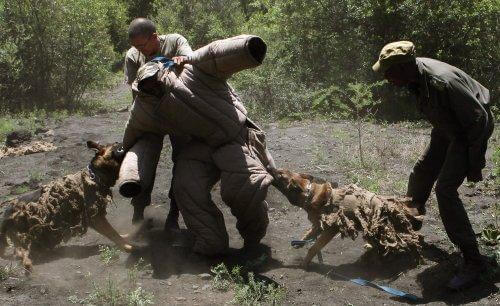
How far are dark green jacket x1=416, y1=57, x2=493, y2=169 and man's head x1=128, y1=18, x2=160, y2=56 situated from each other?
2.60 meters

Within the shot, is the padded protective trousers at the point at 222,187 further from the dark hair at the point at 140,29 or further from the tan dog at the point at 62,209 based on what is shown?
the dark hair at the point at 140,29

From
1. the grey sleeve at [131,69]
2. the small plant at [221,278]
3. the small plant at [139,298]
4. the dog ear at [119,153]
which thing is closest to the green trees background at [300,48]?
the grey sleeve at [131,69]

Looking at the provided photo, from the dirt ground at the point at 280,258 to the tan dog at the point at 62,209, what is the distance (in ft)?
0.74

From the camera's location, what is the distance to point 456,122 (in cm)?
484

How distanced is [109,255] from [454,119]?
10.9 feet

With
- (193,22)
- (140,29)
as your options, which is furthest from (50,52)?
(140,29)

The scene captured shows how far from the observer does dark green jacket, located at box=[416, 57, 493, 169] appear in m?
4.68

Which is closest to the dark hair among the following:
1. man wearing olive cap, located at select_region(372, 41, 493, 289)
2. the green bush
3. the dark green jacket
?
man wearing olive cap, located at select_region(372, 41, 493, 289)

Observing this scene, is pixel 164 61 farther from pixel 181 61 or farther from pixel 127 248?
pixel 127 248

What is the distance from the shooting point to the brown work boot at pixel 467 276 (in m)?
4.76

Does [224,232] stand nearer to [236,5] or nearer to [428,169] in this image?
[428,169]

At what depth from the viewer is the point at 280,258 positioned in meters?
5.77

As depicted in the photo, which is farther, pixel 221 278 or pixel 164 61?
pixel 164 61

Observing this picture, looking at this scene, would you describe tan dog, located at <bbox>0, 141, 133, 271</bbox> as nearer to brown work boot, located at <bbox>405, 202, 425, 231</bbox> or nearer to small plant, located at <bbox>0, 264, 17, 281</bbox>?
small plant, located at <bbox>0, 264, 17, 281</bbox>
